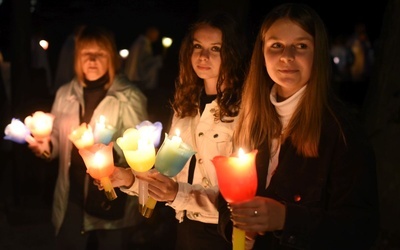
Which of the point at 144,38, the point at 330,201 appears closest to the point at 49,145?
the point at 330,201

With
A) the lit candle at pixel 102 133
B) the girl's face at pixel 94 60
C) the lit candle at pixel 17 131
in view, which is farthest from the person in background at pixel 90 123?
the lit candle at pixel 102 133

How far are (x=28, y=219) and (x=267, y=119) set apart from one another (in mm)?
5486

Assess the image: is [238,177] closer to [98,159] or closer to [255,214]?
[255,214]

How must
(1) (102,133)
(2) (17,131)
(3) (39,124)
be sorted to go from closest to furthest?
(1) (102,133)
(2) (17,131)
(3) (39,124)

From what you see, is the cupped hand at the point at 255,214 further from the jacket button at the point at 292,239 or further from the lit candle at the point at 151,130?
the lit candle at the point at 151,130

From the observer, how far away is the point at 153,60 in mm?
13406

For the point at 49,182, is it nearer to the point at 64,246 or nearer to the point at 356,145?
the point at 64,246

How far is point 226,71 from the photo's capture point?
139 inches

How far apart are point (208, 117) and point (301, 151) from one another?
1087mm

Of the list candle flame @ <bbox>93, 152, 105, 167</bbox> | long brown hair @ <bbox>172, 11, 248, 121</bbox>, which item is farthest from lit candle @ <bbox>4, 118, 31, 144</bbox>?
candle flame @ <bbox>93, 152, 105, 167</bbox>

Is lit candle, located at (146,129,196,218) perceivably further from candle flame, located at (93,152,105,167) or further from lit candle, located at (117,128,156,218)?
candle flame, located at (93,152,105,167)

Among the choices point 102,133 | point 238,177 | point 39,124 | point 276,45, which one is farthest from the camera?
point 39,124

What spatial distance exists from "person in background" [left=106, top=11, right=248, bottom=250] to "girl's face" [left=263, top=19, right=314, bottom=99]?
0.80 meters

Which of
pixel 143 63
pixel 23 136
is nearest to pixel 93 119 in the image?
pixel 23 136
